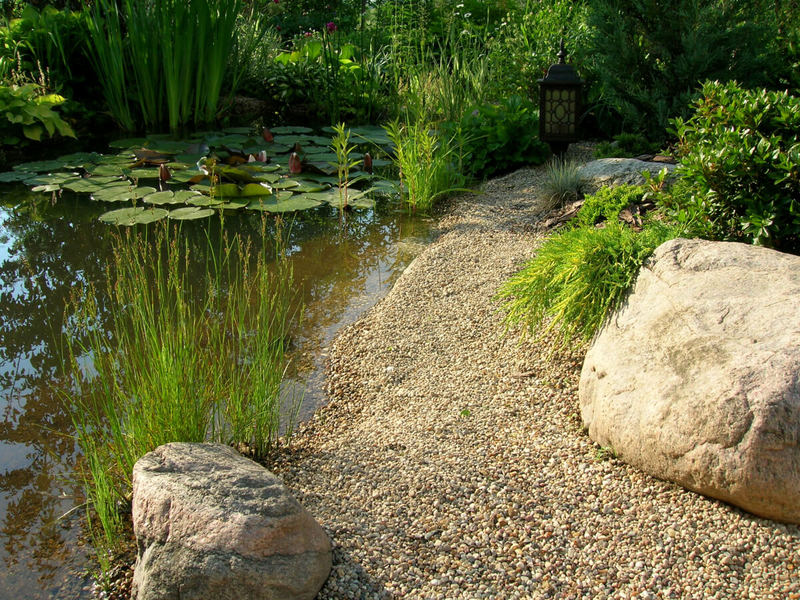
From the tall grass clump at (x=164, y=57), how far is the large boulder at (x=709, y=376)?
5504 millimetres

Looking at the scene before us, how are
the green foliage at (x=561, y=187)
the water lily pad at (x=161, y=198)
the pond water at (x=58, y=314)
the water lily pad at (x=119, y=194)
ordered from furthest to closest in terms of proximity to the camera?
the water lily pad at (x=119, y=194) < the water lily pad at (x=161, y=198) < the green foliage at (x=561, y=187) < the pond water at (x=58, y=314)

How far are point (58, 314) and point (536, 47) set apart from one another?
Result: 520 centimetres

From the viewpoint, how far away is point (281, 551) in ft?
6.16

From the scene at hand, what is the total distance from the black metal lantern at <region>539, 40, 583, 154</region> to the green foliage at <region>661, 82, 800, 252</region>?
2.25 m

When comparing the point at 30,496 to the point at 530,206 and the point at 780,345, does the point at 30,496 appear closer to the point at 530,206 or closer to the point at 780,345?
the point at 780,345

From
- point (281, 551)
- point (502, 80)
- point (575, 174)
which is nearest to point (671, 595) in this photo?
point (281, 551)

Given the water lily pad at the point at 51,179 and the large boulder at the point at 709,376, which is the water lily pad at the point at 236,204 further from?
the large boulder at the point at 709,376

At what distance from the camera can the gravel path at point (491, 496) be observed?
201cm

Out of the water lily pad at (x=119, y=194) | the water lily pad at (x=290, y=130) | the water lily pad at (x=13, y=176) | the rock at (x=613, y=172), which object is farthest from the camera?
the water lily pad at (x=290, y=130)

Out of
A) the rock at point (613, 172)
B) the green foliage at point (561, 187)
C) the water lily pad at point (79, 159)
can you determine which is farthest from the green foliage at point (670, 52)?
the water lily pad at point (79, 159)

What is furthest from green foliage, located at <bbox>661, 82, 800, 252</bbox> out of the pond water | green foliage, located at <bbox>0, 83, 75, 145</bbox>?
green foliage, located at <bbox>0, 83, 75, 145</bbox>

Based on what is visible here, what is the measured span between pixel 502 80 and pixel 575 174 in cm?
254

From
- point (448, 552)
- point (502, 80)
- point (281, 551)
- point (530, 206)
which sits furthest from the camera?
point (502, 80)

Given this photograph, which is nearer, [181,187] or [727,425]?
[727,425]
